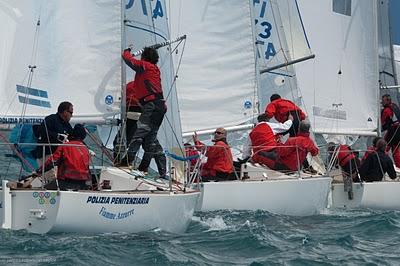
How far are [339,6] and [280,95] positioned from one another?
291 cm

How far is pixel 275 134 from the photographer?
16.2 metres

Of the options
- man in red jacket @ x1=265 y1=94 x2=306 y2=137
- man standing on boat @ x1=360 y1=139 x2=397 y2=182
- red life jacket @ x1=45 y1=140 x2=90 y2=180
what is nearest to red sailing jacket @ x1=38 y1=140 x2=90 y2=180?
red life jacket @ x1=45 y1=140 x2=90 y2=180

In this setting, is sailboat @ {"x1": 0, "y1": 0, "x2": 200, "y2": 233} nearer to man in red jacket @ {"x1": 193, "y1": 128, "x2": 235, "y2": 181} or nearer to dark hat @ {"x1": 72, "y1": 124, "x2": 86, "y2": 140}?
dark hat @ {"x1": 72, "y1": 124, "x2": 86, "y2": 140}

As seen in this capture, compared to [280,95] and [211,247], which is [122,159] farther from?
[280,95]

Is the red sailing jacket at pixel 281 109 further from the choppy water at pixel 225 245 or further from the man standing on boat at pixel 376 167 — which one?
the choppy water at pixel 225 245

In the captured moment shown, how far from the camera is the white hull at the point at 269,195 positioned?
1480 centimetres

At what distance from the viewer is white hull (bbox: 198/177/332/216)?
1480cm

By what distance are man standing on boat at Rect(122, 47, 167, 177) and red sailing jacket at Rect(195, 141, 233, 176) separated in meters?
1.81

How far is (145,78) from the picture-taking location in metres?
13.5

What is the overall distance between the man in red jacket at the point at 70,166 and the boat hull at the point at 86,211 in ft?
1.38

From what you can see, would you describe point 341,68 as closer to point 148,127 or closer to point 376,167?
point 376,167

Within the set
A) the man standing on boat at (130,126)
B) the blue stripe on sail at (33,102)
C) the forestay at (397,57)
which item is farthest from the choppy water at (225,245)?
the forestay at (397,57)

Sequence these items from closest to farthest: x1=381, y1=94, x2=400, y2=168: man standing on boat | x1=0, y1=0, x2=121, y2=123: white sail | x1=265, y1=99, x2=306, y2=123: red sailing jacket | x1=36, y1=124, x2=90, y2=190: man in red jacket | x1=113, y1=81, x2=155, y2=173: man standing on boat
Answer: x1=36, y1=124, x2=90, y2=190: man in red jacket < x1=0, y1=0, x2=121, y2=123: white sail < x1=113, y1=81, x2=155, y2=173: man standing on boat < x1=265, y1=99, x2=306, y2=123: red sailing jacket < x1=381, y1=94, x2=400, y2=168: man standing on boat

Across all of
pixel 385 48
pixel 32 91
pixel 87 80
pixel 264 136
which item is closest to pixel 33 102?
pixel 32 91
